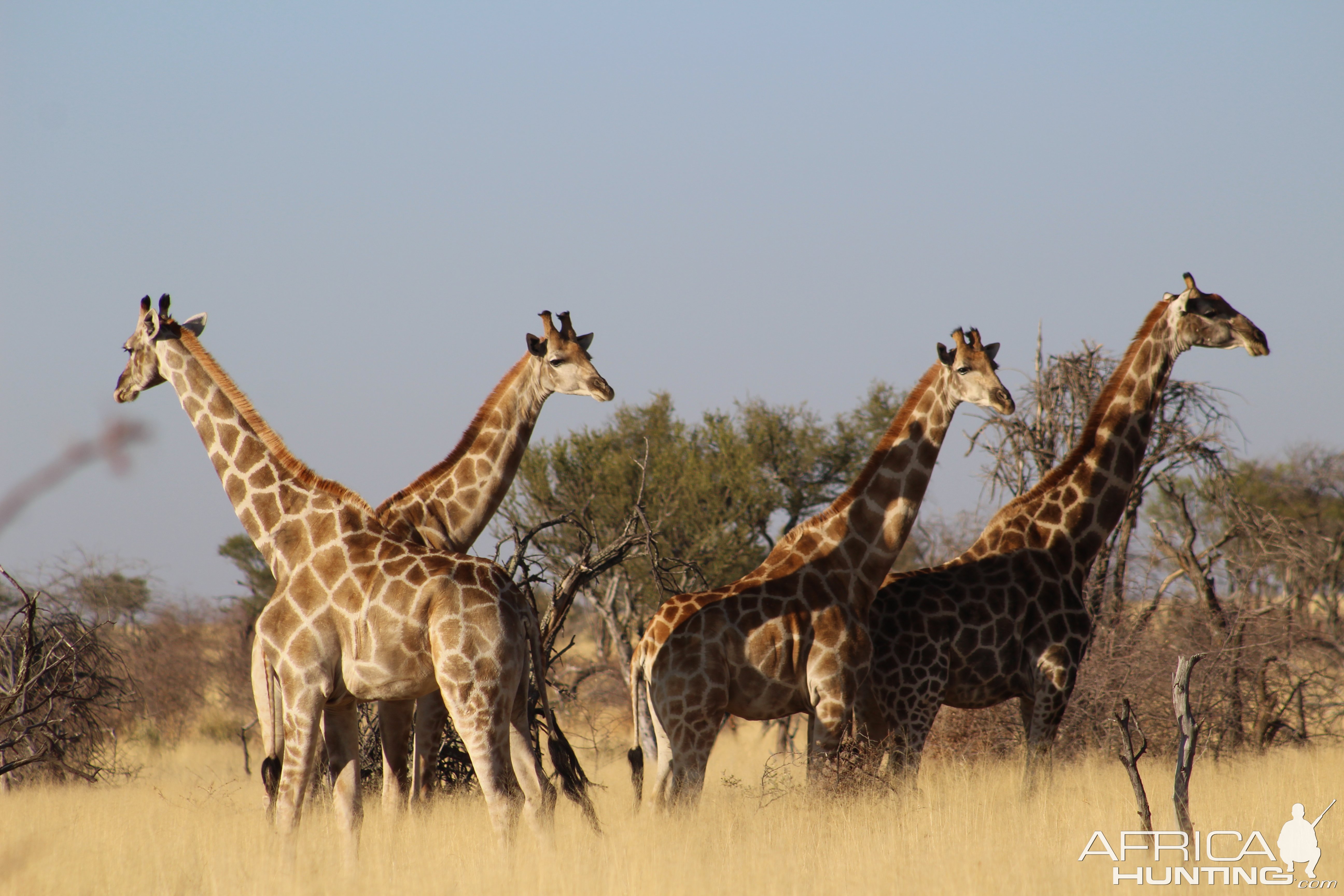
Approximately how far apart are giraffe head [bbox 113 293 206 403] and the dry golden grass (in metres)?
3.00

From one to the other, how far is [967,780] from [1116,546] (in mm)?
4413

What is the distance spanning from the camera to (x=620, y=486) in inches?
881

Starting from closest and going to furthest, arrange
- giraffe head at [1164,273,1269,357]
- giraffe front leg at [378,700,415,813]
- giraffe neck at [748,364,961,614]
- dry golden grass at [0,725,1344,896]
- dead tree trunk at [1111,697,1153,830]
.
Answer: dead tree trunk at [1111,697,1153,830] → dry golden grass at [0,725,1344,896] → giraffe front leg at [378,700,415,813] → giraffe neck at [748,364,961,614] → giraffe head at [1164,273,1269,357]

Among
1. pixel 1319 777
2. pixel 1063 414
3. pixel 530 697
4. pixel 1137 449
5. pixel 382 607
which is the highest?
pixel 1063 414

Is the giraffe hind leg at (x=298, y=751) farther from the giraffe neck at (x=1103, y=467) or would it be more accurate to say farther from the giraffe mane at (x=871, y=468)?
the giraffe neck at (x=1103, y=467)

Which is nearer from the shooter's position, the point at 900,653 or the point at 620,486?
the point at 900,653

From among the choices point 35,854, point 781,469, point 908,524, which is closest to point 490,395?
point 908,524

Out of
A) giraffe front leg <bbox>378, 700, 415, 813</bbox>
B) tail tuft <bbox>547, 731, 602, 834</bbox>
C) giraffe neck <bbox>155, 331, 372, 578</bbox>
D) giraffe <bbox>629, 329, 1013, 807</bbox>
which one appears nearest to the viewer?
tail tuft <bbox>547, 731, 602, 834</bbox>

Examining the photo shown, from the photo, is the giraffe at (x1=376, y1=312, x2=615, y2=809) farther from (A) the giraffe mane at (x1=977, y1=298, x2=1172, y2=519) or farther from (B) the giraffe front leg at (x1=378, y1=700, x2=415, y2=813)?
(A) the giraffe mane at (x1=977, y1=298, x2=1172, y2=519)

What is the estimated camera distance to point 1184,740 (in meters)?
6.04

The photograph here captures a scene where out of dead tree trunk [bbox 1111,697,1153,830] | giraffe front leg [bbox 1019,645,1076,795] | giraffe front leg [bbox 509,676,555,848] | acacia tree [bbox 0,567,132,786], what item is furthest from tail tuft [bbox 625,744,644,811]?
acacia tree [bbox 0,567,132,786]

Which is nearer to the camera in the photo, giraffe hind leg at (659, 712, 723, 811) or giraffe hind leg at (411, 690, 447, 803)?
giraffe hind leg at (659, 712, 723, 811)

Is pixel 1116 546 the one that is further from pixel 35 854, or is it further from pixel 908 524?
pixel 35 854

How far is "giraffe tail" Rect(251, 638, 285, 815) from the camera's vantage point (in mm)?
7344
